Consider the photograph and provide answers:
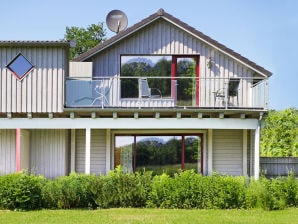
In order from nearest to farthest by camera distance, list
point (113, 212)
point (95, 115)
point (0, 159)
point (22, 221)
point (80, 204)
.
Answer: point (22, 221), point (113, 212), point (80, 204), point (95, 115), point (0, 159)

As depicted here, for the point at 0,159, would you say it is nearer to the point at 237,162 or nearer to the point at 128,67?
the point at 128,67

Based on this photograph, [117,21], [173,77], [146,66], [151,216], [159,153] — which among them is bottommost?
[151,216]

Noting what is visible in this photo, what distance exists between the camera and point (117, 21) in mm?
24844

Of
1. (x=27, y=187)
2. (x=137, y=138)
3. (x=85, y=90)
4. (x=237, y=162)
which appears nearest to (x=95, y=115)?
(x=85, y=90)

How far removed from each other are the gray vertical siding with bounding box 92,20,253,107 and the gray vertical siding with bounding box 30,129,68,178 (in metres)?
3.11

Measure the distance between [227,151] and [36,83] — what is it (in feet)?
27.4

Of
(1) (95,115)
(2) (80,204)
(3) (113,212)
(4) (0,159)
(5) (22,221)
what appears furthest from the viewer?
(4) (0,159)

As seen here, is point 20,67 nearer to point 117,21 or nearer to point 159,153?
point 117,21

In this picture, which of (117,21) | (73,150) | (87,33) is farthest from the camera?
(87,33)

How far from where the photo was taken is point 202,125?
21.1 metres

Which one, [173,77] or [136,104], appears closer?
[173,77]

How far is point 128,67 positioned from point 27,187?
24.7ft

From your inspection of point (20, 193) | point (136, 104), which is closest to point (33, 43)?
point (136, 104)

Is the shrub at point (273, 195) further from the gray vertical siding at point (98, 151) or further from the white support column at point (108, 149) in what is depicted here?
the gray vertical siding at point (98, 151)
